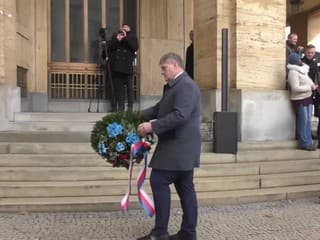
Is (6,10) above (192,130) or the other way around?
above

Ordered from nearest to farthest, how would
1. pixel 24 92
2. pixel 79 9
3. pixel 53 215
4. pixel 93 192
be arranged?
pixel 53 215 → pixel 93 192 → pixel 24 92 → pixel 79 9

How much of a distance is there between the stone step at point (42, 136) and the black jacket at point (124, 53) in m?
2.60

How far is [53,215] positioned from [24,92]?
5.29 metres

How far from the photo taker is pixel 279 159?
8352 millimetres

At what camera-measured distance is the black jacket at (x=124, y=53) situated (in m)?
10.4

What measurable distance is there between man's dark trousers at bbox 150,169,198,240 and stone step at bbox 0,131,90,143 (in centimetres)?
335

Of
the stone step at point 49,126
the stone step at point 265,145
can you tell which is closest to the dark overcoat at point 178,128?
the stone step at point 265,145

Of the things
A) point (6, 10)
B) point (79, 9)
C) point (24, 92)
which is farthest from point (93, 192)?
point (79, 9)

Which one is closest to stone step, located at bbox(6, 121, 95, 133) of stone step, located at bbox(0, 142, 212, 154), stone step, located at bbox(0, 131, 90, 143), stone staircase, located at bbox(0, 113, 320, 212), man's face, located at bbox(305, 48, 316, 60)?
stone staircase, located at bbox(0, 113, 320, 212)

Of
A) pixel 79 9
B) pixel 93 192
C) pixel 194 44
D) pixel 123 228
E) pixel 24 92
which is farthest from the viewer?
pixel 79 9

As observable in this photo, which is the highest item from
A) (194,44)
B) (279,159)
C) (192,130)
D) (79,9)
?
(79,9)

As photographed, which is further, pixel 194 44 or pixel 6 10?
pixel 194 44

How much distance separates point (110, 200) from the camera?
21.3 feet

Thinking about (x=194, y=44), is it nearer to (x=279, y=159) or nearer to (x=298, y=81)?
(x=298, y=81)
